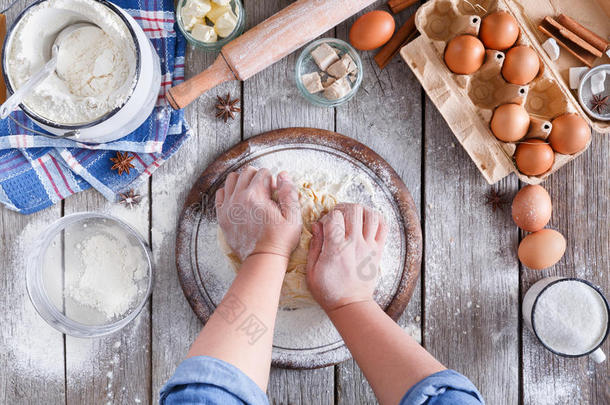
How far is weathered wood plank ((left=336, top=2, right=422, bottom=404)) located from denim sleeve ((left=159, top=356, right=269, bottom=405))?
33cm

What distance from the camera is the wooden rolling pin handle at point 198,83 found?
2.93 feet

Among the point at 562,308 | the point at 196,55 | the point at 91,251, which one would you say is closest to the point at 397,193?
the point at 562,308

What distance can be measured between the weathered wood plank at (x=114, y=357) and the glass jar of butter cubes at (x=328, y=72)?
392 millimetres

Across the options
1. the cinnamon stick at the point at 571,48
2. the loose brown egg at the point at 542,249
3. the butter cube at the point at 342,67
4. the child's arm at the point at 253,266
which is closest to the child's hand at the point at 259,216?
the child's arm at the point at 253,266

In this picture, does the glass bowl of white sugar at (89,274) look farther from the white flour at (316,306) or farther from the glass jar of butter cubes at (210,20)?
the glass jar of butter cubes at (210,20)

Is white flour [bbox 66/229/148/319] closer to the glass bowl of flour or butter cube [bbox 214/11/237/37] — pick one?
the glass bowl of flour

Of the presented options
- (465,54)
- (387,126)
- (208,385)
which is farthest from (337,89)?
(208,385)

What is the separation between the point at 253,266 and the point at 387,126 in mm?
399

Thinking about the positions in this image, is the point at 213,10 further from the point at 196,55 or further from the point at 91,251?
the point at 91,251

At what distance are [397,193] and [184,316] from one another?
0.50 m

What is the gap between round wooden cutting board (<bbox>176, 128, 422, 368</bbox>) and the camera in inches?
39.0

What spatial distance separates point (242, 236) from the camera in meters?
0.94

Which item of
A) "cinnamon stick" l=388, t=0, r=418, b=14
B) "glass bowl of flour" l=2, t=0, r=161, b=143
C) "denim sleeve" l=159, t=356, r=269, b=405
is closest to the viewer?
"denim sleeve" l=159, t=356, r=269, b=405

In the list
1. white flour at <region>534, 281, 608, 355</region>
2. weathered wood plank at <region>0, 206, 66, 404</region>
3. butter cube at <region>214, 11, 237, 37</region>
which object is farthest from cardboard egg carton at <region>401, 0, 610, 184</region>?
weathered wood plank at <region>0, 206, 66, 404</region>
